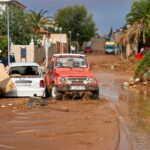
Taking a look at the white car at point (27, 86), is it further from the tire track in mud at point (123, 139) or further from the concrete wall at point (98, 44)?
the concrete wall at point (98, 44)

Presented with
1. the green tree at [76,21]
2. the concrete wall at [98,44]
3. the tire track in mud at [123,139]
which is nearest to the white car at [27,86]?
the tire track in mud at [123,139]

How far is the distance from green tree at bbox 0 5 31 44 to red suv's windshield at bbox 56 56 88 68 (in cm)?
3324

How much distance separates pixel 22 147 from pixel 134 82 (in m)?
18.2

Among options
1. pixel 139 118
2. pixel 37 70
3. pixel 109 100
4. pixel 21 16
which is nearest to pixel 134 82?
pixel 109 100

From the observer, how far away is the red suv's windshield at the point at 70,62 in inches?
845

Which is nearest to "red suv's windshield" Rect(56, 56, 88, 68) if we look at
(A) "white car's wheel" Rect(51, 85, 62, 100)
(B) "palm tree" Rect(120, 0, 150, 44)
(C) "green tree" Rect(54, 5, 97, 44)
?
(A) "white car's wheel" Rect(51, 85, 62, 100)

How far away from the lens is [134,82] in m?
28.6

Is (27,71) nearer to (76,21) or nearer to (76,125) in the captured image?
(76,125)

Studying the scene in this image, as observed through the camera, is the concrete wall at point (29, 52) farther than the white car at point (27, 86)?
Yes

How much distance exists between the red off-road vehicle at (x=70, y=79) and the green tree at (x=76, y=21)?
317 ft

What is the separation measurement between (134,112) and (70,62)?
5036mm

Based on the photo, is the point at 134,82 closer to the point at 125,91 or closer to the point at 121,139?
the point at 125,91

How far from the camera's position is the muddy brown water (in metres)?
12.0

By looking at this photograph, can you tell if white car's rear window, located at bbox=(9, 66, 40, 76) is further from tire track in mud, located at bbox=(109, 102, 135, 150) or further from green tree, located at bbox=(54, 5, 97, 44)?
green tree, located at bbox=(54, 5, 97, 44)
